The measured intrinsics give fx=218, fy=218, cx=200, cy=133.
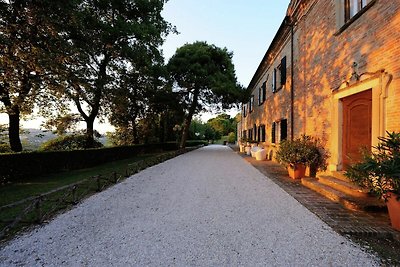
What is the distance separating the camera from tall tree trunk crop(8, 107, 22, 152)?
10430mm

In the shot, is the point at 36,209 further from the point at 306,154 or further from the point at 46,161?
the point at 306,154

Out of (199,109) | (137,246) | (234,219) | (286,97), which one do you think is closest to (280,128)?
(286,97)

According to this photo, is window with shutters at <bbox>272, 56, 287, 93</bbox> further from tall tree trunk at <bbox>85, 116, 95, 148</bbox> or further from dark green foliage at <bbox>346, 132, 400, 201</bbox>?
tall tree trunk at <bbox>85, 116, 95, 148</bbox>

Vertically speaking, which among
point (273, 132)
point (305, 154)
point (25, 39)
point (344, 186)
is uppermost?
point (25, 39)

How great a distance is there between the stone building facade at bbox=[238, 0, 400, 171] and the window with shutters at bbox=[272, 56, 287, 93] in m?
0.10

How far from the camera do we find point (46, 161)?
9.38 m

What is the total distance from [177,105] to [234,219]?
740 inches

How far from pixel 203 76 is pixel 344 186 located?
17182 millimetres

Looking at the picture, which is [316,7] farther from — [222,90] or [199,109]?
[199,109]

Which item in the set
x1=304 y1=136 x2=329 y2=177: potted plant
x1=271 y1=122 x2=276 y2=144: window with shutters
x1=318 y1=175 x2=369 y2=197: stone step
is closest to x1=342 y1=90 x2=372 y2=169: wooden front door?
x1=318 y1=175 x2=369 y2=197: stone step

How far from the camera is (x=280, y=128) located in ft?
38.1

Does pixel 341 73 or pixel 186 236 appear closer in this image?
pixel 186 236

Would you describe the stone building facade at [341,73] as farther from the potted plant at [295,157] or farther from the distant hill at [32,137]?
the distant hill at [32,137]

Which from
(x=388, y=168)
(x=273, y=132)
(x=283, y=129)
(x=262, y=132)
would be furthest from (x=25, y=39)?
(x=262, y=132)
